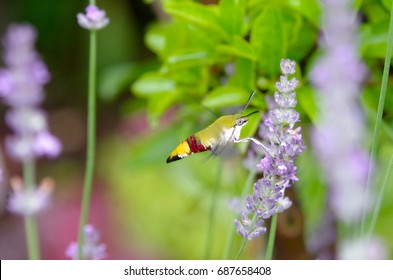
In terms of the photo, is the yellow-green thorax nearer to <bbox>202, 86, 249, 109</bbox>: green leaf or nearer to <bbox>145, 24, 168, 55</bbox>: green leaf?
<bbox>202, 86, 249, 109</bbox>: green leaf

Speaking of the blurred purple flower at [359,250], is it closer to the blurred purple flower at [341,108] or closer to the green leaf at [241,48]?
the blurred purple flower at [341,108]

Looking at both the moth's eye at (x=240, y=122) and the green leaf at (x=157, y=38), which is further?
the green leaf at (x=157, y=38)

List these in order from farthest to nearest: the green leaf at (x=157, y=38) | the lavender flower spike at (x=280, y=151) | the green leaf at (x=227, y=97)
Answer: the green leaf at (x=157, y=38) < the green leaf at (x=227, y=97) < the lavender flower spike at (x=280, y=151)

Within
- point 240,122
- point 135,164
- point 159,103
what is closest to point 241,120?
point 240,122

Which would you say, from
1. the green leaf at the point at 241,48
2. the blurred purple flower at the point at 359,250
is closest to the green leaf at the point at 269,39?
the green leaf at the point at 241,48

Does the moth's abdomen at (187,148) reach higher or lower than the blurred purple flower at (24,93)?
lower

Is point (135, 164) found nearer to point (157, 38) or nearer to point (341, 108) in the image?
point (157, 38)
